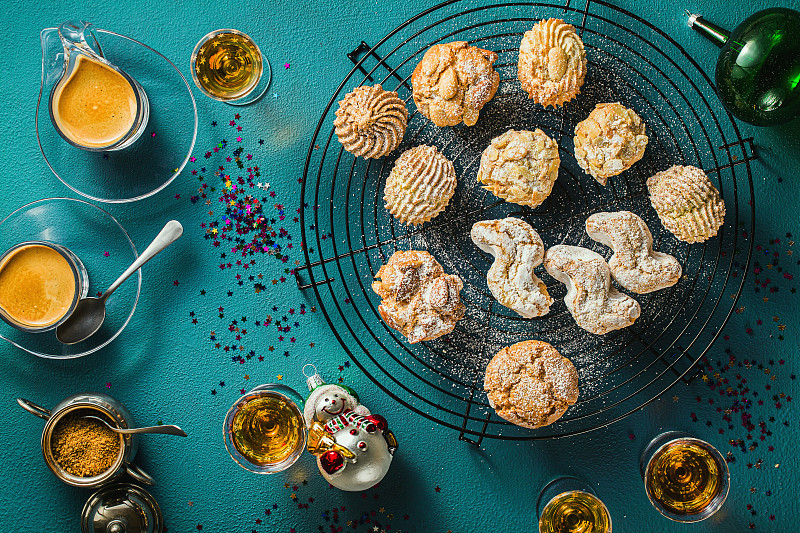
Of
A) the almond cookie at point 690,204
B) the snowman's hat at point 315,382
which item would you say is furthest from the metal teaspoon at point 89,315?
the almond cookie at point 690,204

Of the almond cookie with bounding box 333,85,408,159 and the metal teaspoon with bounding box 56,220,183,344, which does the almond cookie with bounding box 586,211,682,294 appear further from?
the metal teaspoon with bounding box 56,220,183,344

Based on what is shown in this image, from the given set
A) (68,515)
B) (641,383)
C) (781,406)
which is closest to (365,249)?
(641,383)

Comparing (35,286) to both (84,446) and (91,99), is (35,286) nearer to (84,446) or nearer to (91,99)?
(84,446)

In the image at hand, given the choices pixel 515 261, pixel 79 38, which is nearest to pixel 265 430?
pixel 515 261

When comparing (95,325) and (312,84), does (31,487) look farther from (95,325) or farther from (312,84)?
(312,84)

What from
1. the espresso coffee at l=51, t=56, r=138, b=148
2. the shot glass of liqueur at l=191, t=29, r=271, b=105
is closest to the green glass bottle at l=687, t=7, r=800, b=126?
the shot glass of liqueur at l=191, t=29, r=271, b=105

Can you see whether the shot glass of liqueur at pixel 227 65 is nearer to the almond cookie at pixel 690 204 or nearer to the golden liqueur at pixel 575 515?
the almond cookie at pixel 690 204
